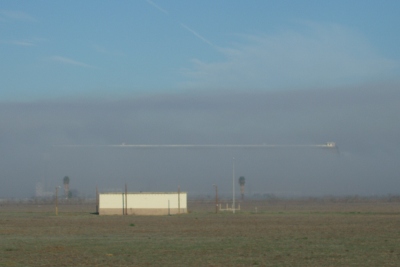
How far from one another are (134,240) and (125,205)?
52929 millimetres

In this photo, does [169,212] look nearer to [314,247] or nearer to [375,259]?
[314,247]

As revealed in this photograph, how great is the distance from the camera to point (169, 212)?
9038 cm

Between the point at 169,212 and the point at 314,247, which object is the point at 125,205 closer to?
the point at 169,212

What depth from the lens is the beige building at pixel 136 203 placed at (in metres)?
90.6

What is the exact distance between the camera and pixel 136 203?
299ft

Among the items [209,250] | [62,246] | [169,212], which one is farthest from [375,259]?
[169,212]

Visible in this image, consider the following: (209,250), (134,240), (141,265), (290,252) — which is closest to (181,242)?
(134,240)

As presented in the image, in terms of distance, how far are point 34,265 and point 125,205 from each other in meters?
65.6

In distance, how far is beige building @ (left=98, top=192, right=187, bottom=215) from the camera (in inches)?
3568

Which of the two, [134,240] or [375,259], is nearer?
[375,259]

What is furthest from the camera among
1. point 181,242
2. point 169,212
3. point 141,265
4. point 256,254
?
point 169,212

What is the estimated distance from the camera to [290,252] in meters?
29.8

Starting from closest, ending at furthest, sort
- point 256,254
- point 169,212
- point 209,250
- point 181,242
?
point 256,254 → point 209,250 → point 181,242 → point 169,212

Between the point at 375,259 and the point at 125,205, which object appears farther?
the point at 125,205
